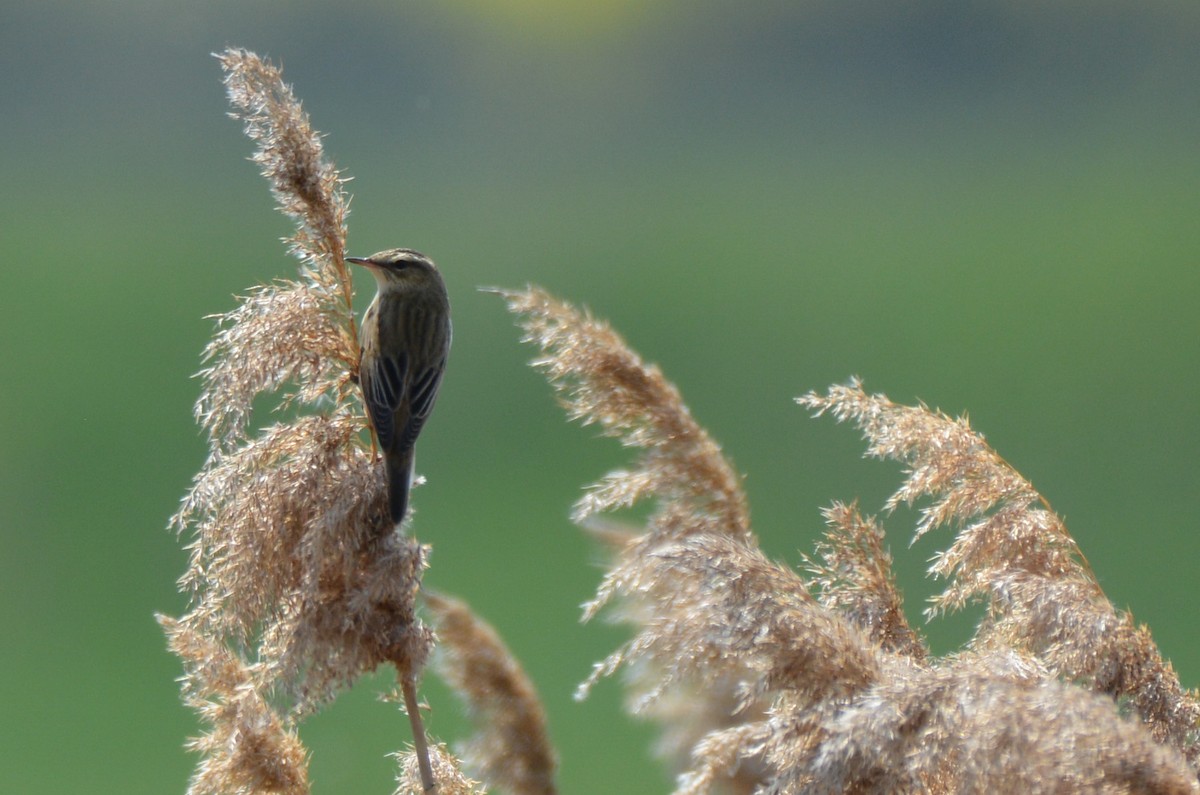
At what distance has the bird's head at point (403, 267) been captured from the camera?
250cm

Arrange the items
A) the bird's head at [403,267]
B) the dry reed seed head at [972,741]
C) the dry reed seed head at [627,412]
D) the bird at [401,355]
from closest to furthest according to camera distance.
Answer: the dry reed seed head at [972,741]
the dry reed seed head at [627,412]
the bird at [401,355]
the bird's head at [403,267]

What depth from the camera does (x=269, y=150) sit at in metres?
1.52

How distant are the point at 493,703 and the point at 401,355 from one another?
865 millimetres

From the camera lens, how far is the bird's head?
2504 millimetres

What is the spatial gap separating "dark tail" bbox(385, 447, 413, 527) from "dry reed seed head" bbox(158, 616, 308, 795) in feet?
0.94

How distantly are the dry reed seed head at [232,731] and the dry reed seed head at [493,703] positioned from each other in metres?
0.23

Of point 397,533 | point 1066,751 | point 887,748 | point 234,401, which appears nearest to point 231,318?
point 234,401

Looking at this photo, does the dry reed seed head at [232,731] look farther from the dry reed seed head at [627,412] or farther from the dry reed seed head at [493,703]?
the dry reed seed head at [627,412]

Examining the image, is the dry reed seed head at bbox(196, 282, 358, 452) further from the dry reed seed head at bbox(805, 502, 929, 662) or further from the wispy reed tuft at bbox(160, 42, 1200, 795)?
the dry reed seed head at bbox(805, 502, 929, 662)

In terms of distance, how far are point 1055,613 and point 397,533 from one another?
837 millimetres

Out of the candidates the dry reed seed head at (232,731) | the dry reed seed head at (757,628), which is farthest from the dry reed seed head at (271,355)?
the dry reed seed head at (757,628)

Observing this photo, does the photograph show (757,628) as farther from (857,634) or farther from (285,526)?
(285,526)

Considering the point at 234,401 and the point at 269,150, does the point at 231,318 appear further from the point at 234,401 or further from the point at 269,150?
the point at 269,150

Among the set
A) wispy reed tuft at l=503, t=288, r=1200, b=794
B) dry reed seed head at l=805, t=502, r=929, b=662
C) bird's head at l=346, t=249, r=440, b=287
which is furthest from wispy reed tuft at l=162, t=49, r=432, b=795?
bird's head at l=346, t=249, r=440, b=287
